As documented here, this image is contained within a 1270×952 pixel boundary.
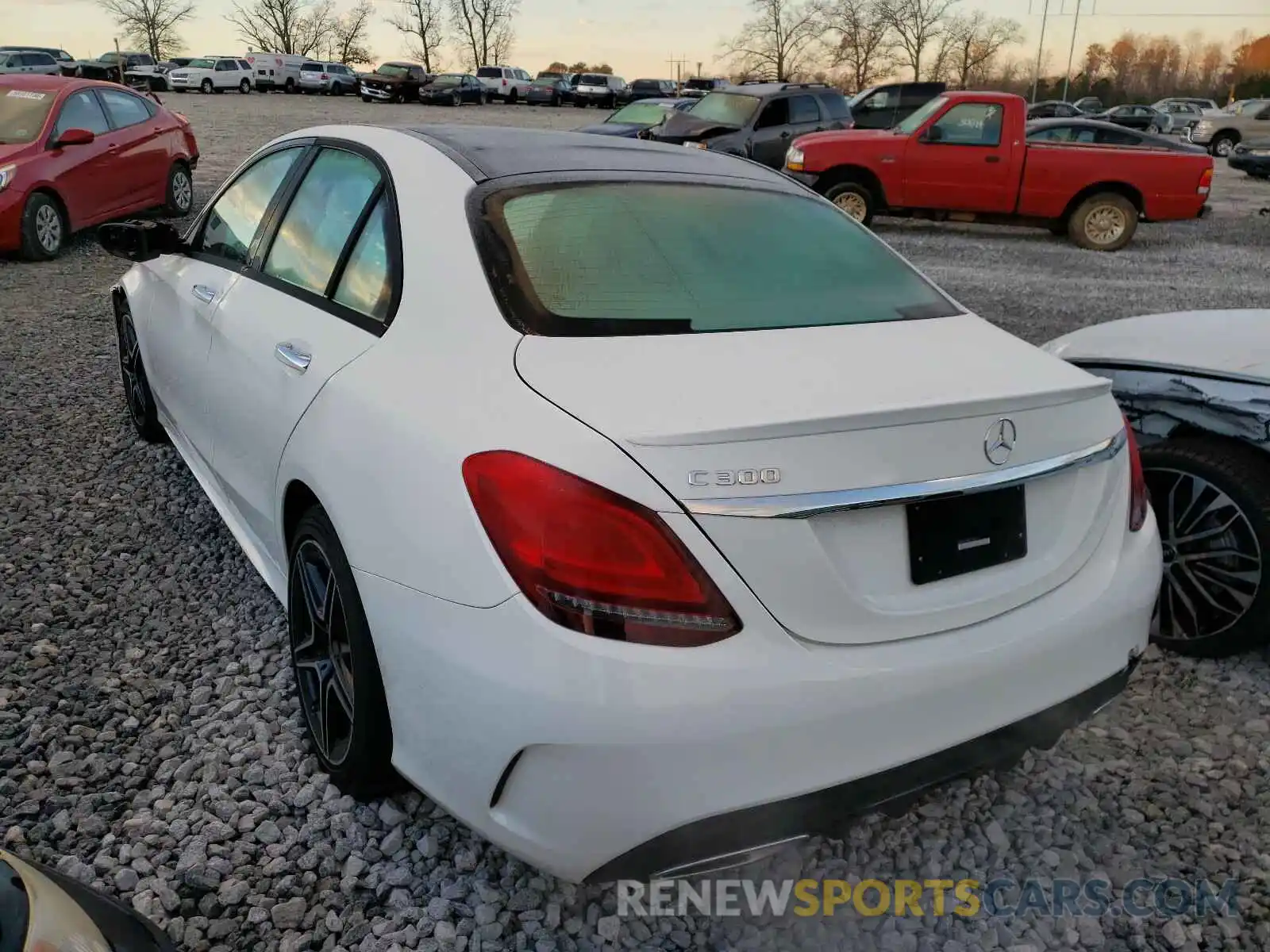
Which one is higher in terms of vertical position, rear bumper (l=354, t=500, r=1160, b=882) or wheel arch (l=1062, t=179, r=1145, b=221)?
rear bumper (l=354, t=500, r=1160, b=882)

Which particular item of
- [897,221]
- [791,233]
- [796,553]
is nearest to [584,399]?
[796,553]

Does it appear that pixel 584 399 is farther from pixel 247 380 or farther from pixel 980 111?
pixel 980 111

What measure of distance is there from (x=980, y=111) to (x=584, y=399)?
1203 centimetres

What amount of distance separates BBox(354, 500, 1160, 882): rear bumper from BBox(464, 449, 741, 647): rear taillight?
2 cm

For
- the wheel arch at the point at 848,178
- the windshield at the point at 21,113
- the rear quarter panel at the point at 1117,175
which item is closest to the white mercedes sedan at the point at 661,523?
the windshield at the point at 21,113

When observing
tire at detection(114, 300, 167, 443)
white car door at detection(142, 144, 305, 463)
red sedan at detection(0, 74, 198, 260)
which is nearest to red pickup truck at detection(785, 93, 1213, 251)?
red sedan at detection(0, 74, 198, 260)

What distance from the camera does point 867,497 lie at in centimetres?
170

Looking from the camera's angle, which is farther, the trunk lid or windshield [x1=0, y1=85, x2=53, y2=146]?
windshield [x1=0, y1=85, x2=53, y2=146]

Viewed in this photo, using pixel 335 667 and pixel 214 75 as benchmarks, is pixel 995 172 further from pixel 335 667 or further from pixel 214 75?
pixel 214 75

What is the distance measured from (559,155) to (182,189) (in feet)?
33.2

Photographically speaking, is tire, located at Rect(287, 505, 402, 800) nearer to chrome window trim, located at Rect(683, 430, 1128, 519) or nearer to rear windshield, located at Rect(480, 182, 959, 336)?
rear windshield, located at Rect(480, 182, 959, 336)

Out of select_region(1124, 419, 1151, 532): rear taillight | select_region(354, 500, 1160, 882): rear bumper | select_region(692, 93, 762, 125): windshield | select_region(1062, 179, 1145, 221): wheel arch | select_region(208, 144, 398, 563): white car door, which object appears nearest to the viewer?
select_region(354, 500, 1160, 882): rear bumper

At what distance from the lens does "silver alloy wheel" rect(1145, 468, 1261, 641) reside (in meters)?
2.99

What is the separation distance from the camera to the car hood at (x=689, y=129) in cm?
1425
